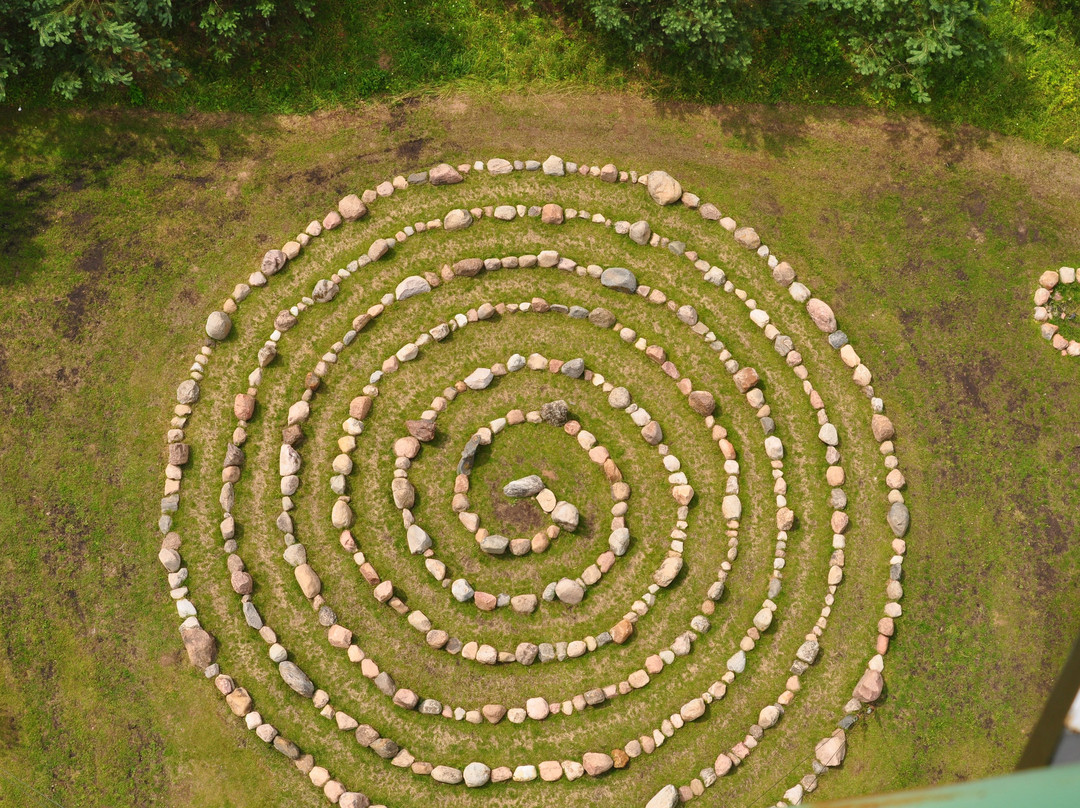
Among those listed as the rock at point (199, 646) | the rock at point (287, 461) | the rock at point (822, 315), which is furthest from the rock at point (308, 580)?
the rock at point (822, 315)

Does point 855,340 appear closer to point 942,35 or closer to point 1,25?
point 942,35

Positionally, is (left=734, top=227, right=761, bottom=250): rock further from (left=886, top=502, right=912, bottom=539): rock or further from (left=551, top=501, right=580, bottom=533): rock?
(left=551, top=501, right=580, bottom=533): rock

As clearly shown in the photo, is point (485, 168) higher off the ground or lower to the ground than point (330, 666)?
higher

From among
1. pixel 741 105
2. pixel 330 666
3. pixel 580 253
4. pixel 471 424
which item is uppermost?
pixel 741 105

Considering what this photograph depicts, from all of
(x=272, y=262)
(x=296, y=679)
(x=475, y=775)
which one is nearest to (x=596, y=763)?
(x=475, y=775)

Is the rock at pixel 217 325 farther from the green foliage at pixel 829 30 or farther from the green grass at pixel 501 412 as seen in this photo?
the green foliage at pixel 829 30

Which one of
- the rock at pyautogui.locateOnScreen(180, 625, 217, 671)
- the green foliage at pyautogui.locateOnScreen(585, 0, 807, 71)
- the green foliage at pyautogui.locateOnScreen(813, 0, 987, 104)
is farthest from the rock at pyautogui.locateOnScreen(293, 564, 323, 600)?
the green foliage at pyautogui.locateOnScreen(813, 0, 987, 104)

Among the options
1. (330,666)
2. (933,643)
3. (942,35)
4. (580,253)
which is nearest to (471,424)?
(580,253)

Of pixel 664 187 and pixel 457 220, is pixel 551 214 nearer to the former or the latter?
pixel 457 220
